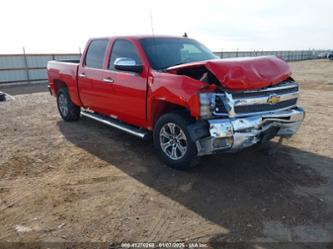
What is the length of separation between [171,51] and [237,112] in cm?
186

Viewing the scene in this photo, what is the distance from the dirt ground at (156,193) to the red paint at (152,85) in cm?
75

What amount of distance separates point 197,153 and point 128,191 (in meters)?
1.05

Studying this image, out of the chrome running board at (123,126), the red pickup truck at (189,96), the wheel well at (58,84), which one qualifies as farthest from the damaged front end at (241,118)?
the wheel well at (58,84)

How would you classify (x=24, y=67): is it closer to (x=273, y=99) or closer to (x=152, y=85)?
(x=152, y=85)

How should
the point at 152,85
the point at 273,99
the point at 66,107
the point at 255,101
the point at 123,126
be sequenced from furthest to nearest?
the point at 66,107 → the point at 123,126 → the point at 152,85 → the point at 273,99 → the point at 255,101

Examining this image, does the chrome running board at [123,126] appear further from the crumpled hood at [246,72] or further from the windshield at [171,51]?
the crumpled hood at [246,72]

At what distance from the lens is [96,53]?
636 cm

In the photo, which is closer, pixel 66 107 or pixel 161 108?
pixel 161 108

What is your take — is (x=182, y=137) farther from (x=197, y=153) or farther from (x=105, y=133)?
(x=105, y=133)

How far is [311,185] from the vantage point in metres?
4.22

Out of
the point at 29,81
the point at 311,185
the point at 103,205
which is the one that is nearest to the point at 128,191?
the point at 103,205

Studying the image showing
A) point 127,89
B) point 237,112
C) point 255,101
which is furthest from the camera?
point 127,89

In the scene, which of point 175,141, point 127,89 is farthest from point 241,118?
point 127,89

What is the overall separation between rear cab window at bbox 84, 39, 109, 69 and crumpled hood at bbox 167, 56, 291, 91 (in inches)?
79.9
